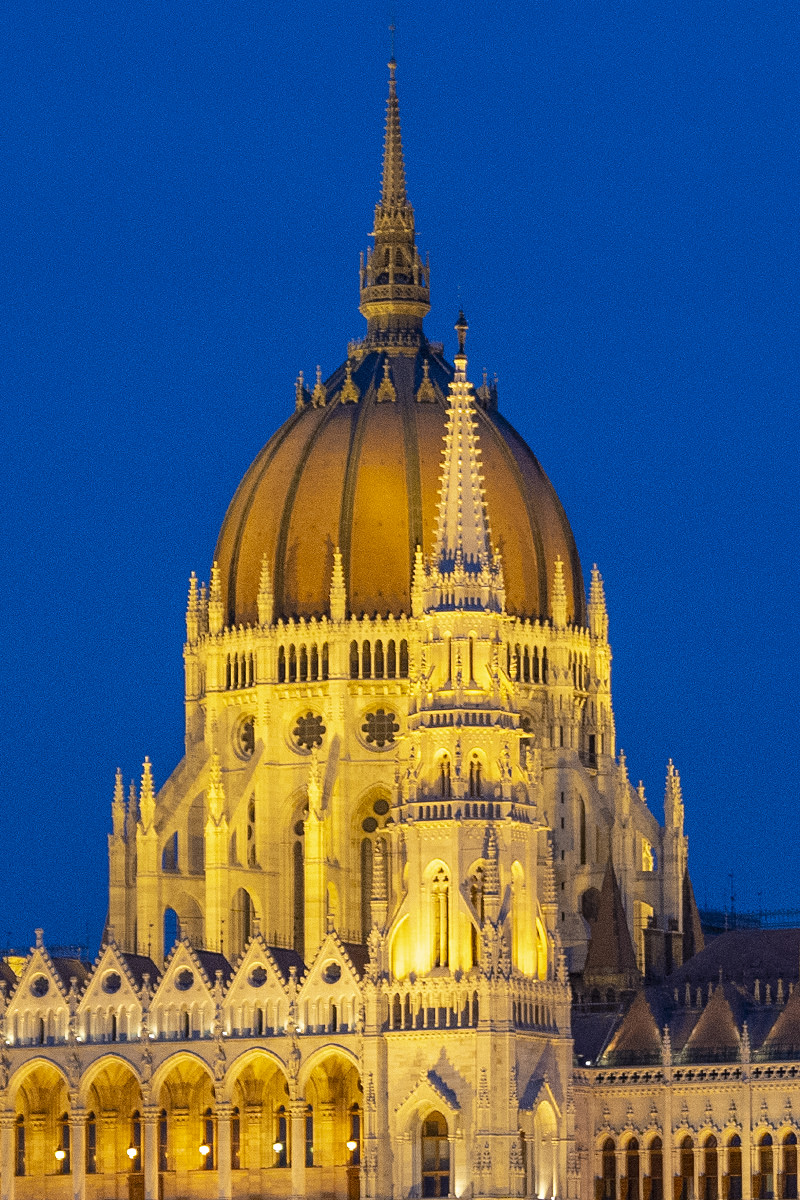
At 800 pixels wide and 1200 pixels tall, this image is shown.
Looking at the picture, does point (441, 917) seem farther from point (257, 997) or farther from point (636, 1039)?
point (636, 1039)

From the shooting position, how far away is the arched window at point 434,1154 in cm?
12656

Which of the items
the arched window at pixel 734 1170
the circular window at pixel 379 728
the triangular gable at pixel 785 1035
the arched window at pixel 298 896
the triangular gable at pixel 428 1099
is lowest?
the arched window at pixel 734 1170

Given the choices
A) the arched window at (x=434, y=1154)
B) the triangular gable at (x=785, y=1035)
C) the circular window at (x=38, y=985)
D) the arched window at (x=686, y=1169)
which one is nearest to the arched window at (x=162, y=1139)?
the circular window at (x=38, y=985)

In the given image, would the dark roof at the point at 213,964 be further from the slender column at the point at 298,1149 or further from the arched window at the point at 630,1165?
the arched window at the point at 630,1165

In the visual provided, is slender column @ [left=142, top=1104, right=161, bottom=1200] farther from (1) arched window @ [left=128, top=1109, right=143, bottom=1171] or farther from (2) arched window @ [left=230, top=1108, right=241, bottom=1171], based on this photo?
(2) arched window @ [left=230, top=1108, right=241, bottom=1171]

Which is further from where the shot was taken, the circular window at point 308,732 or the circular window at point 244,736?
the circular window at point 244,736

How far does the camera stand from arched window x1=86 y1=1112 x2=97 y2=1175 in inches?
5379

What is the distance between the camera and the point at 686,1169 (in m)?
132

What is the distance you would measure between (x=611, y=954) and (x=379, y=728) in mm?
13353

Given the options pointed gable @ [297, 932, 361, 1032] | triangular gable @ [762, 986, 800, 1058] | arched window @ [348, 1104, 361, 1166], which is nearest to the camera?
pointed gable @ [297, 932, 361, 1032]

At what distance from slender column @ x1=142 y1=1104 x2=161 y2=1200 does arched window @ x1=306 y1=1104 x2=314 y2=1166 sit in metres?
5.11

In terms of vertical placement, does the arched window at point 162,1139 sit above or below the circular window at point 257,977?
below

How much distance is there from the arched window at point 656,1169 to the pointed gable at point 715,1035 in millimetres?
3079

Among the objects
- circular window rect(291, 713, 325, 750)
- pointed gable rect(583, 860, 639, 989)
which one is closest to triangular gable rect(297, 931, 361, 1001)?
pointed gable rect(583, 860, 639, 989)
